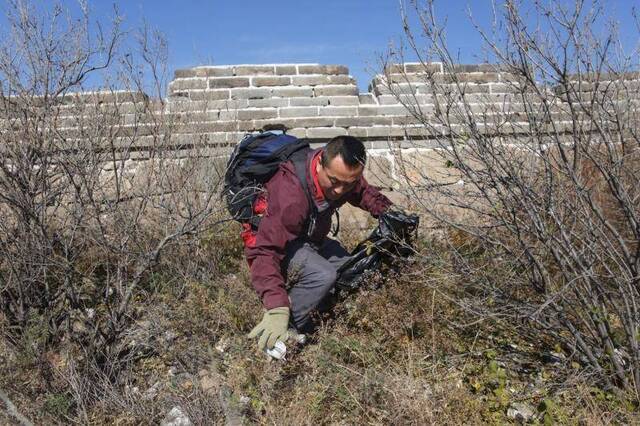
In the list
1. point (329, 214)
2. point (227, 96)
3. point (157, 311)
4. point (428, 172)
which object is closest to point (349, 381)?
point (329, 214)

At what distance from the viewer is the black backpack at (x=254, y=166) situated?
3.72m

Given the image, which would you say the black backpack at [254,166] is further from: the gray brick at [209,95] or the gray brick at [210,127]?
the gray brick at [209,95]

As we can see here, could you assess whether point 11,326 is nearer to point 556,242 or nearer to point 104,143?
point 104,143

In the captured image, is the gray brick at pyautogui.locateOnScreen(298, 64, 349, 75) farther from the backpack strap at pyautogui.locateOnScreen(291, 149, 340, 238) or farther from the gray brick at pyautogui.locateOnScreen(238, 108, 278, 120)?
the backpack strap at pyautogui.locateOnScreen(291, 149, 340, 238)

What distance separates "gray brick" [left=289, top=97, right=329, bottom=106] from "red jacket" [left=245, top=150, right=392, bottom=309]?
2225 mm

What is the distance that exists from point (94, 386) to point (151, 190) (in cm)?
144

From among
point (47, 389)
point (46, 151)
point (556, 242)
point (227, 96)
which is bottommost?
point (47, 389)

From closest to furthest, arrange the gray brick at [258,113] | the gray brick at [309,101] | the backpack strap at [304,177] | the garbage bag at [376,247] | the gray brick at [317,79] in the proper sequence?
1. the backpack strap at [304,177]
2. the garbage bag at [376,247]
3. the gray brick at [258,113]
4. the gray brick at [309,101]
5. the gray brick at [317,79]

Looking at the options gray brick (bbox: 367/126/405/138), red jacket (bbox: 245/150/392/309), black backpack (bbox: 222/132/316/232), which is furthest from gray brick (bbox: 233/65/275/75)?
red jacket (bbox: 245/150/392/309)

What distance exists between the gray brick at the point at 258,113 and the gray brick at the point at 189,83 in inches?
18.4

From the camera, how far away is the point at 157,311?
4.04 meters

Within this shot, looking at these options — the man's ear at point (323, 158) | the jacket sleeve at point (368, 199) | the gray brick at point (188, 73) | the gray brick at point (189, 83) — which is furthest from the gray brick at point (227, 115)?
the man's ear at point (323, 158)

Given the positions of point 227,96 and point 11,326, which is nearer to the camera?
point 11,326

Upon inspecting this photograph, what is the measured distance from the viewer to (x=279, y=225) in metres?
3.43
